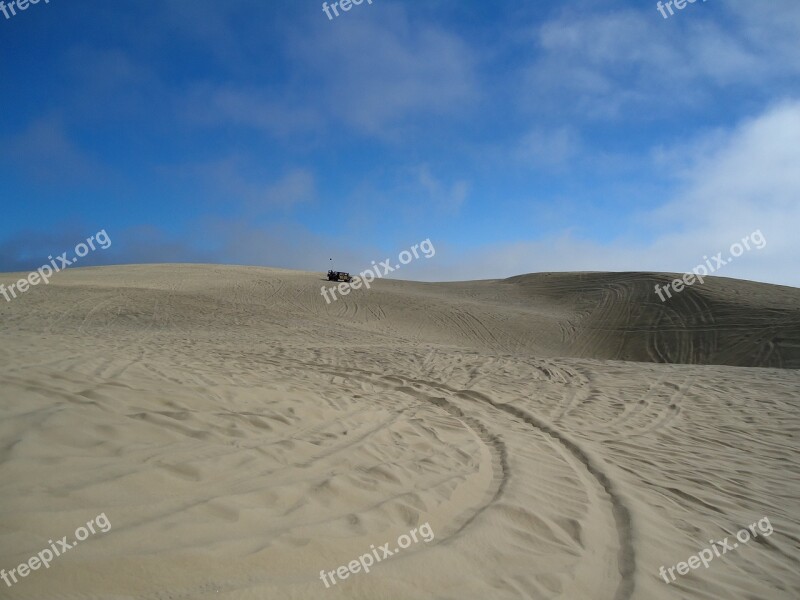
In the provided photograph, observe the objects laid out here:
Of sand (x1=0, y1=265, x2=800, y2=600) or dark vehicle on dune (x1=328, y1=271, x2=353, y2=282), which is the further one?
dark vehicle on dune (x1=328, y1=271, x2=353, y2=282)

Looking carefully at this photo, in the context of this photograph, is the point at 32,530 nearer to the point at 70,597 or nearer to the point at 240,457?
the point at 70,597

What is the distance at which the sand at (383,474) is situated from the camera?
8.53ft

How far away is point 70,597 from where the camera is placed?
6.89 feet

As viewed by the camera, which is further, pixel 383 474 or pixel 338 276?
pixel 338 276

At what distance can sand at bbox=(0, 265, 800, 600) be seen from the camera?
260 cm

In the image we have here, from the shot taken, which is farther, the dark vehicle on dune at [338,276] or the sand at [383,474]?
the dark vehicle on dune at [338,276]

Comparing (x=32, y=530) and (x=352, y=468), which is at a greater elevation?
(x=32, y=530)

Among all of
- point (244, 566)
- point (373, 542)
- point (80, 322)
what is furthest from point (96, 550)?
point (80, 322)

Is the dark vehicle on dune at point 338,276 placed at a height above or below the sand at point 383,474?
above

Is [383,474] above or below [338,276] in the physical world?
below

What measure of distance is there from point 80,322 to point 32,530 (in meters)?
17.5

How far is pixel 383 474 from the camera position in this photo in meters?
4.27

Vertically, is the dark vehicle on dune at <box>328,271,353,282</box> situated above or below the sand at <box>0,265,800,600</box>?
above

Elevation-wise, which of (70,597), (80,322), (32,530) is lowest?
(70,597)
